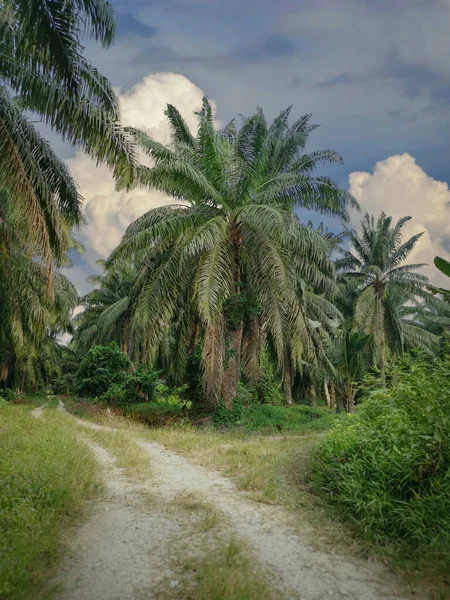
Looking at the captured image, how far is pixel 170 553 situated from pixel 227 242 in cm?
1104

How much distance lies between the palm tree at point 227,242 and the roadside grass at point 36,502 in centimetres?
624

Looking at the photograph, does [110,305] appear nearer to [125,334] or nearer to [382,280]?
[125,334]

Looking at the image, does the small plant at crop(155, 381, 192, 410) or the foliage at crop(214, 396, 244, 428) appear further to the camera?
the small plant at crop(155, 381, 192, 410)

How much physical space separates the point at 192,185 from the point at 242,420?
7.50m

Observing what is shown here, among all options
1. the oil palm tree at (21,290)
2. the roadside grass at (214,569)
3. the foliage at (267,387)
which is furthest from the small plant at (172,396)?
the roadside grass at (214,569)

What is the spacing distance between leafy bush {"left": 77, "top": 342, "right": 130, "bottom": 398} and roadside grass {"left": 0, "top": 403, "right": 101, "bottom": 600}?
14929 mm

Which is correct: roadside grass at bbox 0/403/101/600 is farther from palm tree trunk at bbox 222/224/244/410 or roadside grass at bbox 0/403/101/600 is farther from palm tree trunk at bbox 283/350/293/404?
palm tree trunk at bbox 283/350/293/404

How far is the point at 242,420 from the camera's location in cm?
1437

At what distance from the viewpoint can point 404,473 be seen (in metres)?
4.88

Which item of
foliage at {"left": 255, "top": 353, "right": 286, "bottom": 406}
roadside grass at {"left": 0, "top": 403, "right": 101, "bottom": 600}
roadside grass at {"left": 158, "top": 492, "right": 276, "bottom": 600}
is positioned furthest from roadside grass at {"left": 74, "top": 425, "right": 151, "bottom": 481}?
foliage at {"left": 255, "top": 353, "right": 286, "bottom": 406}

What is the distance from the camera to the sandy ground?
3418mm

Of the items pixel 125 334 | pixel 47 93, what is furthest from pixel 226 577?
pixel 125 334

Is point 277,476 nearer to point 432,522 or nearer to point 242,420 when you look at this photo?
point 432,522

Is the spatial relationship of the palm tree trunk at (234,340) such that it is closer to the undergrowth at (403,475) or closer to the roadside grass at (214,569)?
the undergrowth at (403,475)
